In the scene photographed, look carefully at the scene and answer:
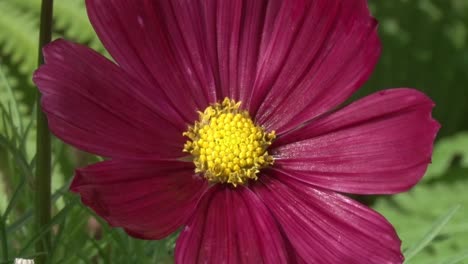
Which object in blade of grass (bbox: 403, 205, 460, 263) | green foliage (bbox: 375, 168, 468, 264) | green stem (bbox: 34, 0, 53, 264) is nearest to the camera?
green stem (bbox: 34, 0, 53, 264)

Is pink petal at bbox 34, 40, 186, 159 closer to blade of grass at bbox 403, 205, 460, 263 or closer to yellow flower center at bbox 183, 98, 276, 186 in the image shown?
yellow flower center at bbox 183, 98, 276, 186

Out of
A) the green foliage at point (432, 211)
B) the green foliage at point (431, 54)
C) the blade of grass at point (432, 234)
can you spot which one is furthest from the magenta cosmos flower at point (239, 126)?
the green foliage at point (431, 54)

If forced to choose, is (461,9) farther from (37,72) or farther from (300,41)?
(37,72)

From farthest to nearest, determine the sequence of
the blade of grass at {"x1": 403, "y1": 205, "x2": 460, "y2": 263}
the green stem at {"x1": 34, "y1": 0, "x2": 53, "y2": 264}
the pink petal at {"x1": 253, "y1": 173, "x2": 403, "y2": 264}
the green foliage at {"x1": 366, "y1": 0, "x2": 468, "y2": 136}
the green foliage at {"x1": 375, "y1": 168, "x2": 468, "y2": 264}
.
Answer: the green foliage at {"x1": 366, "y1": 0, "x2": 468, "y2": 136}, the green foliage at {"x1": 375, "y1": 168, "x2": 468, "y2": 264}, the blade of grass at {"x1": 403, "y1": 205, "x2": 460, "y2": 263}, the pink petal at {"x1": 253, "y1": 173, "x2": 403, "y2": 264}, the green stem at {"x1": 34, "y1": 0, "x2": 53, "y2": 264}

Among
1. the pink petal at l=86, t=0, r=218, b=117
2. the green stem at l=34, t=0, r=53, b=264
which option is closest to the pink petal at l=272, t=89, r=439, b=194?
the pink petal at l=86, t=0, r=218, b=117

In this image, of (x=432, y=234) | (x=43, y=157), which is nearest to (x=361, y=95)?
(x=432, y=234)

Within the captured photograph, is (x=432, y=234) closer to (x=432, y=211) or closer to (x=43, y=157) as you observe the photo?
(x=43, y=157)
